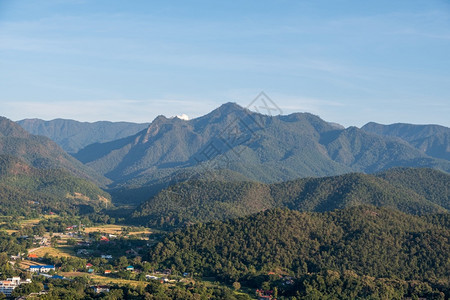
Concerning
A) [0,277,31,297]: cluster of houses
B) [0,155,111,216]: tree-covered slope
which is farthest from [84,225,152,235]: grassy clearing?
[0,277,31,297]: cluster of houses

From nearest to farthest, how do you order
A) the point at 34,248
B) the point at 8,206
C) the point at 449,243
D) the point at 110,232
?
1. the point at 449,243
2. the point at 34,248
3. the point at 110,232
4. the point at 8,206

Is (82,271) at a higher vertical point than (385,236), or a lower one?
lower

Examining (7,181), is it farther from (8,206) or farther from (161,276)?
(161,276)

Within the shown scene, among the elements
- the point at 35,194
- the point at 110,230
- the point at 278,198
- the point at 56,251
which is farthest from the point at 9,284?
the point at 35,194

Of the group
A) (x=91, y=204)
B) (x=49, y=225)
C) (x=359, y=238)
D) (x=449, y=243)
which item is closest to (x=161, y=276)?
(x=359, y=238)

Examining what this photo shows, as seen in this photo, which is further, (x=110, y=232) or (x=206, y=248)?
(x=110, y=232)

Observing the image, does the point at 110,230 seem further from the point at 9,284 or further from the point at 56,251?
the point at 9,284


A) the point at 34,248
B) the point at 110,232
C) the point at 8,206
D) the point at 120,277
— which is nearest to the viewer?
the point at 120,277

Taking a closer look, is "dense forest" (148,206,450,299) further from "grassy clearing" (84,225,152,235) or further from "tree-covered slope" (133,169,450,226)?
"tree-covered slope" (133,169,450,226)
